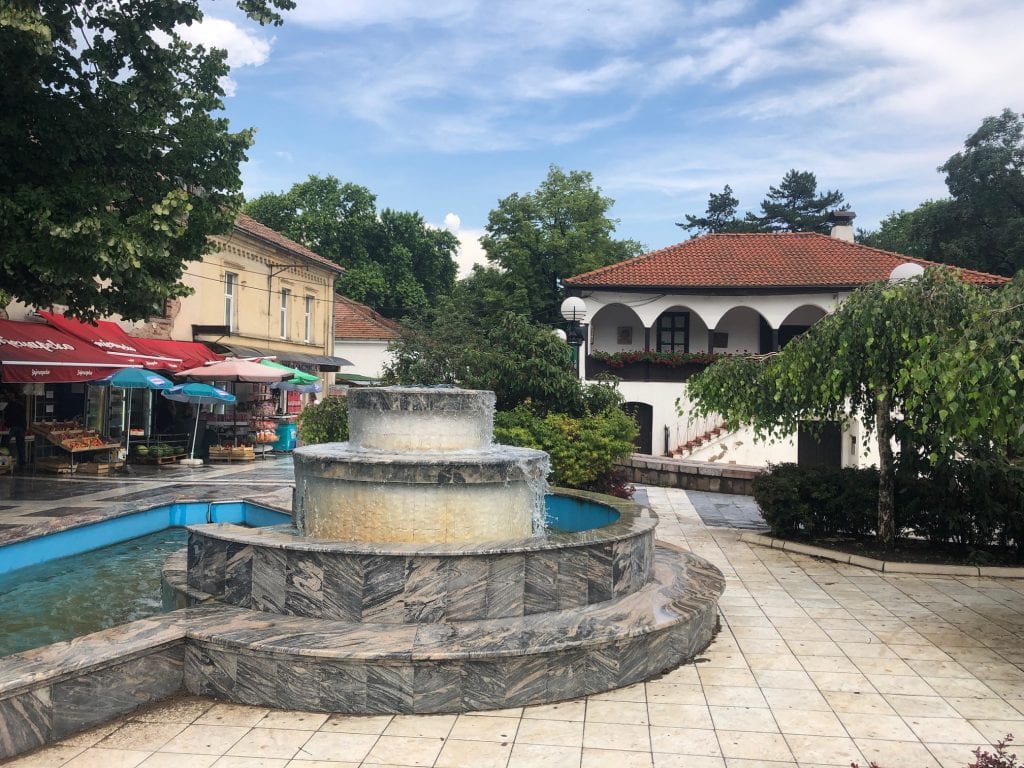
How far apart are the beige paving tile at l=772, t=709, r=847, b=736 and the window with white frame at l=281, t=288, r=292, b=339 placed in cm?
2495

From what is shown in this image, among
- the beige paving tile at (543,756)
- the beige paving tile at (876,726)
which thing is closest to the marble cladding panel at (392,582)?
the beige paving tile at (543,756)

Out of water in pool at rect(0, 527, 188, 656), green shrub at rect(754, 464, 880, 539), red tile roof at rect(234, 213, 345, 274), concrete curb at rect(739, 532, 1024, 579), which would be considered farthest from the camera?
red tile roof at rect(234, 213, 345, 274)

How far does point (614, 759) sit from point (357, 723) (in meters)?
1.56

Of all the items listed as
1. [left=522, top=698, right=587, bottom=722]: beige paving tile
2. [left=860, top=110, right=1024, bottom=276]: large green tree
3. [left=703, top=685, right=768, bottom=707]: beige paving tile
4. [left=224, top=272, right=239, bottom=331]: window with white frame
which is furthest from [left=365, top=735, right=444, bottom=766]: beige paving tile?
[left=860, top=110, right=1024, bottom=276]: large green tree

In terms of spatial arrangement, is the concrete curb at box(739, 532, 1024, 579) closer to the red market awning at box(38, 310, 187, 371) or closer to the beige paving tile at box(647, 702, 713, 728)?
the beige paving tile at box(647, 702, 713, 728)

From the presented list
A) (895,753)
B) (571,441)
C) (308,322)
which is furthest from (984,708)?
(308,322)

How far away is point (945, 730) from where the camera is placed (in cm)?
463

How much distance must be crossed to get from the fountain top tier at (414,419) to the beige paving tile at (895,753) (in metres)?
4.05

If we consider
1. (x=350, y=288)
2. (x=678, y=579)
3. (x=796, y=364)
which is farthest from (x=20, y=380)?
(x=350, y=288)

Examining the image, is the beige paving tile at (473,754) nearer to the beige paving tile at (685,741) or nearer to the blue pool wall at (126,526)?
the beige paving tile at (685,741)

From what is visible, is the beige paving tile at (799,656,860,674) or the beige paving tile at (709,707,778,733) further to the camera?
the beige paving tile at (799,656,860,674)

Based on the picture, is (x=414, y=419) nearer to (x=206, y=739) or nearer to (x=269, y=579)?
(x=269, y=579)

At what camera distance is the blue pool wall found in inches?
319

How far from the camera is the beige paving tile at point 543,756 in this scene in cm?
407
